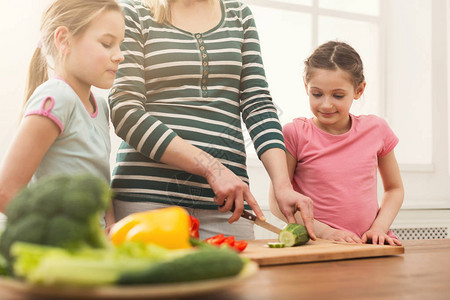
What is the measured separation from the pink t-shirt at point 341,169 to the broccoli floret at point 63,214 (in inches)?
54.8

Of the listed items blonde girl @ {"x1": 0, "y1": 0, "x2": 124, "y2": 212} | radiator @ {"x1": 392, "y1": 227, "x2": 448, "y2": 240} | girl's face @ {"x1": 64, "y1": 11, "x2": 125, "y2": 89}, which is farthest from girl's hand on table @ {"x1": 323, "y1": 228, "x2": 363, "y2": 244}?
radiator @ {"x1": 392, "y1": 227, "x2": 448, "y2": 240}

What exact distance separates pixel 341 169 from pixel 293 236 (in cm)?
71

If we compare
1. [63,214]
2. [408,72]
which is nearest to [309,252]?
[63,214]

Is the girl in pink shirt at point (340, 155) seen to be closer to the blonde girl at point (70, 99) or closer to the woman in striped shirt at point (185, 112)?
the woman in striped shirt at point (185, 112)

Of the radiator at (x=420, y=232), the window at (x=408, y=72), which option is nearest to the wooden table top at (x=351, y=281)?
the radiator at (x=420, y=232)

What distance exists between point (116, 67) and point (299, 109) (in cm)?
218

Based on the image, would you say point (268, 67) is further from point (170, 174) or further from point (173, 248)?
point (173, 248)

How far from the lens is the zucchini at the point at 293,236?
125 centimetres

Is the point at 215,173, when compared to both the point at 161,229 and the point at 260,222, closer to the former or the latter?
the point at 260,222

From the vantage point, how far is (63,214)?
0.55 metres

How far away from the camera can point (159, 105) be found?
4.78 feet

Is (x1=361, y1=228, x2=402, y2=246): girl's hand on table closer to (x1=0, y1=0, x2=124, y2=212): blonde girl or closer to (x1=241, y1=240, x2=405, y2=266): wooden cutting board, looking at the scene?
(x1=241, y1=240, x2=405, y2=266): wooden cutting board

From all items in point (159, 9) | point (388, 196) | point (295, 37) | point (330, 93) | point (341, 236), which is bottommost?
point (341, 236)

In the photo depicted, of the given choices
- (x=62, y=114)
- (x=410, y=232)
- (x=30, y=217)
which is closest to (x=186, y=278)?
(x=30, y=217)
